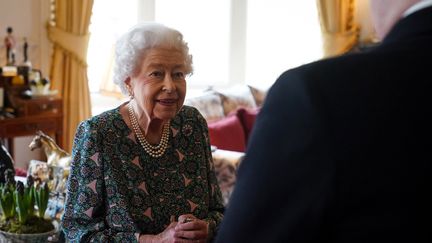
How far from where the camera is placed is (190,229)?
64.4 inches

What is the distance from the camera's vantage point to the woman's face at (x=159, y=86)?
1792mm

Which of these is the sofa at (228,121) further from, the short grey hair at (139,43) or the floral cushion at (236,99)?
the short grey hair at (139,43)

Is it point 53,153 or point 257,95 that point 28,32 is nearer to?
point 257,95

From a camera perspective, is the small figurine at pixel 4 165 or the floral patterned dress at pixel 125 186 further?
the small figurine at pixel 4 165

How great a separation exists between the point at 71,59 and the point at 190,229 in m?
3.31

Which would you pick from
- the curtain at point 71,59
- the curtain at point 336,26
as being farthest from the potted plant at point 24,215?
the curtain at point 336,26

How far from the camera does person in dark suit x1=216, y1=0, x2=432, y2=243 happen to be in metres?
0.61

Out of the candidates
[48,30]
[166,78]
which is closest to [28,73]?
[48,30]

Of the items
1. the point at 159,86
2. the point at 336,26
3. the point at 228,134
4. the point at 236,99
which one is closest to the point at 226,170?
the point at 228,134

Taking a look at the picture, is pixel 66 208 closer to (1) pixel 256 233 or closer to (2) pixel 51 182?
(2) pixel 51 182

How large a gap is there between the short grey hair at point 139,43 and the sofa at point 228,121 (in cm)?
166

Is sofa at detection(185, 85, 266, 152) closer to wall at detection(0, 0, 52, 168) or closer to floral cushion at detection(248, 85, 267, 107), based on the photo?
floral cushion at detection(248, 85, 267, 107)

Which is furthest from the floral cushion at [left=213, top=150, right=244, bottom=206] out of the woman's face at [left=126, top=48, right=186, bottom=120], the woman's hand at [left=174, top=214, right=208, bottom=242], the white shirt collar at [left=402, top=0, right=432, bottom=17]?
the white shirt collar at [left=402, top=0, right=432, bottom=17]

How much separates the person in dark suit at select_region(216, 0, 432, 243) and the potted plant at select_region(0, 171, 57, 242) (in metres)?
1.17
